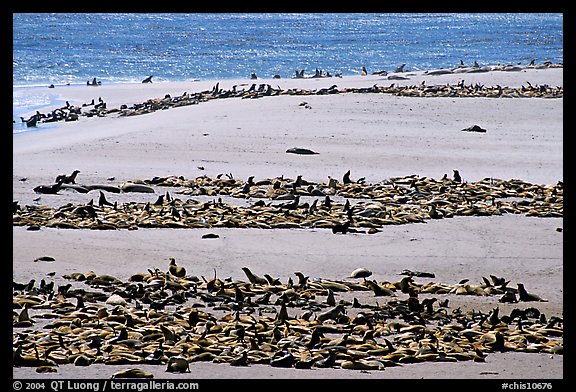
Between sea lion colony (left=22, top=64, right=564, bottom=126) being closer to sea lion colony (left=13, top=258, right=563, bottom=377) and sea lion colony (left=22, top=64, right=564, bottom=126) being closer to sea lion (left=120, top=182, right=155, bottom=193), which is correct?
sea lion (left=120, top=182, right=155, bottom=193)

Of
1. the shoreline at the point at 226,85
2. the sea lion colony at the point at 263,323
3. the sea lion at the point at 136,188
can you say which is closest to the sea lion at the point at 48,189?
the sea lion at the point at 136,188

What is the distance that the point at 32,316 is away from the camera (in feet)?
22.3

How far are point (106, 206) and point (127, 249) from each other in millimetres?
2223

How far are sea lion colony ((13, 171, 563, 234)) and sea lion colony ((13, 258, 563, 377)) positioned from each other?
2.35m

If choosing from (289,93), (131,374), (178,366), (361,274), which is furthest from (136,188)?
(289,93)

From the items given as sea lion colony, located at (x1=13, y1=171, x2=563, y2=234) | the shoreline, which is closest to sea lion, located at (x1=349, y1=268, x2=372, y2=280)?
sea lion colony, located at (x1=13, y1=171, x2=563, y2=234)

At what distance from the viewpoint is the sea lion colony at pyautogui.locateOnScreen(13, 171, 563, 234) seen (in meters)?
10.5

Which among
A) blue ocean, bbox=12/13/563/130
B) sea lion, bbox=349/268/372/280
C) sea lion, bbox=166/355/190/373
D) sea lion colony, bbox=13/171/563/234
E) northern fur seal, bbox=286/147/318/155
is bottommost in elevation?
blue ocean, bbox=12/13/563/130

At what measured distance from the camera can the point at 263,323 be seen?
654 centimetres

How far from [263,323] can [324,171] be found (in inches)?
310

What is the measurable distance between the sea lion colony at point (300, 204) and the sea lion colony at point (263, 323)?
2.35m

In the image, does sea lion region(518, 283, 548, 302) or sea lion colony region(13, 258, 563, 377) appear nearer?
sea lion colony region(13, 258, 563, 377)

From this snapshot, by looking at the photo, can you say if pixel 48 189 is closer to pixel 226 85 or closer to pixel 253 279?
pixel 253 279
